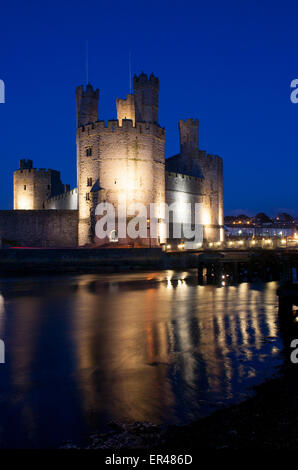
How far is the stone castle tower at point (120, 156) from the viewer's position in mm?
28281

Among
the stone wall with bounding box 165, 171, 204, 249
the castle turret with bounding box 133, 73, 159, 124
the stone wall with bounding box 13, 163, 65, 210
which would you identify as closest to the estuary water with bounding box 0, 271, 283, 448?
the castle turret with bounding box 133, 73, 159, 124

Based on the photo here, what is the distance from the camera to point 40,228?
102 feet

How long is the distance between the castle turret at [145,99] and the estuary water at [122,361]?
20.3 m

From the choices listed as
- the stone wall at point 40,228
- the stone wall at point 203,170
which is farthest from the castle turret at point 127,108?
the stone wall at point 203,170

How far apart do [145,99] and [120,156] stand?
529 centimetres

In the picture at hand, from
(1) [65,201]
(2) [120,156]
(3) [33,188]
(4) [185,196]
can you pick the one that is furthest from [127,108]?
(3) [33,188]

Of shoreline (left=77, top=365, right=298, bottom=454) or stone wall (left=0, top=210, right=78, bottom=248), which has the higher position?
stone wall (left=0, top=210, right=78, bottom=248)

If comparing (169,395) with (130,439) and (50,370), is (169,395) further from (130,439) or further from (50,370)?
(50,370)

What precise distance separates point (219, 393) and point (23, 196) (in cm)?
4154

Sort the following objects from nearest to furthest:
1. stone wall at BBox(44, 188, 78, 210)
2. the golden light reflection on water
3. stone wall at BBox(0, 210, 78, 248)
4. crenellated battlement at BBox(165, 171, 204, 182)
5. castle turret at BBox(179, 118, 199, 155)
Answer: the golden light reflection on water, stone wall at BBox(0, 210, 78, 248), stone wall at BBox(44, 188, 78, 210), crenellated battlement at BBox(165, 171, 204, 182), castle turret at BBox(179, 118, 199, 155)

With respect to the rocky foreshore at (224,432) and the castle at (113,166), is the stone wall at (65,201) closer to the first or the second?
the castle at (113,166)

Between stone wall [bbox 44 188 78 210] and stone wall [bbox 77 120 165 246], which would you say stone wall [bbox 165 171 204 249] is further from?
stone wall [bbox 44 188 78 210]

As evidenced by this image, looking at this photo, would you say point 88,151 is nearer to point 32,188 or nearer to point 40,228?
point 40,228

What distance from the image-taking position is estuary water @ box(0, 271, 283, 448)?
13.5ft
